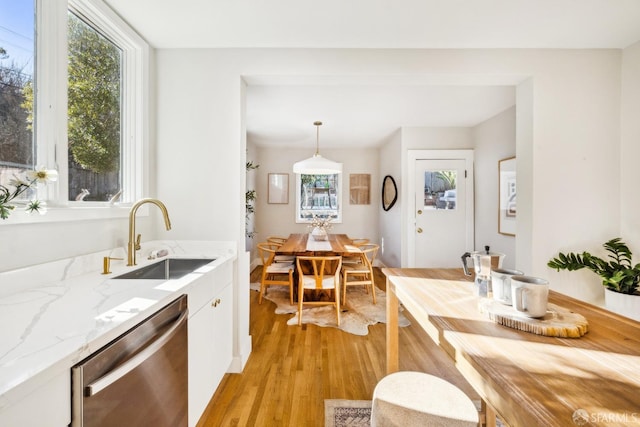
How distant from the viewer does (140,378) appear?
961mm

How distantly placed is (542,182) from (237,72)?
102 inches

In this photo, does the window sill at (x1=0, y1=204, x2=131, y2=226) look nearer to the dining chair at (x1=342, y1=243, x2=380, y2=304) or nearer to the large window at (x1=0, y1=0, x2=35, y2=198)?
the large window at (x1=0, y1=0, x2=35, y2=198)

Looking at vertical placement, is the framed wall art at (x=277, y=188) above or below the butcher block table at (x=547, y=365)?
above

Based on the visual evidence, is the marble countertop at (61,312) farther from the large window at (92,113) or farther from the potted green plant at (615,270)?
the potted green plant at (615,270)

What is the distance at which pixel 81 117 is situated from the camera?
162 centimetres

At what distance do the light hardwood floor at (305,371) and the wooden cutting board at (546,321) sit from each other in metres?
0.90

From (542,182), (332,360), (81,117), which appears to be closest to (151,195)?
(81,117)

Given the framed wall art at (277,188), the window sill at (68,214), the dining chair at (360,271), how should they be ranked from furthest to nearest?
the framed wall art at (277,188), the dining chair at (360,271), the window sill at (68,214)

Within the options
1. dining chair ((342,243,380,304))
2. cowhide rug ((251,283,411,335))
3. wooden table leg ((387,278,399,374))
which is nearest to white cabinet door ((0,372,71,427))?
wooden table leg ((387,278,399,374))

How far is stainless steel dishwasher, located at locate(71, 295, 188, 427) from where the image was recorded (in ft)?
2.46

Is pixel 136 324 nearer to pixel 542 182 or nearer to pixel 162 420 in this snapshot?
pixel 162 420

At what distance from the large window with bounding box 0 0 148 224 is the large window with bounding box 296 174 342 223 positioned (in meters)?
3.88

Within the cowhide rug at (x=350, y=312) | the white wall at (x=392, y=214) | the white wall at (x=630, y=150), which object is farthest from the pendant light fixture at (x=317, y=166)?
the white wall at (x=630, y=150)

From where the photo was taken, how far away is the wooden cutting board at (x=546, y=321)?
824mm
